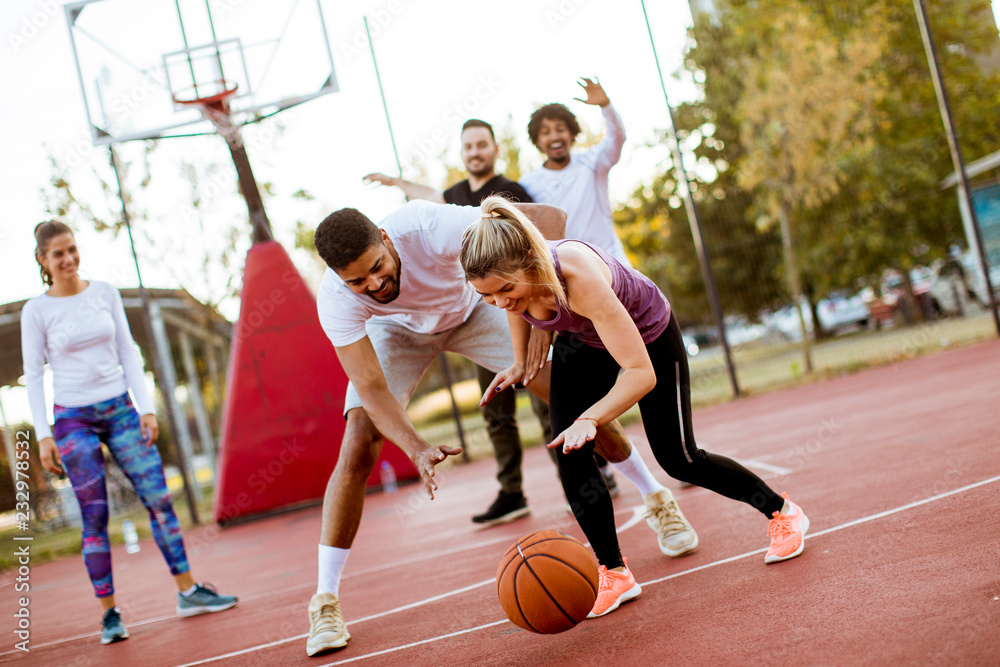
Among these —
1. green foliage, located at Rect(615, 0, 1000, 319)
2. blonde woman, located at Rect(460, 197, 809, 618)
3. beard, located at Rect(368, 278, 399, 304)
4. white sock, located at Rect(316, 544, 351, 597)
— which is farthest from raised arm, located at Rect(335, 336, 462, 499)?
green foliage, located at Rect(615, 0, 1000, 319)

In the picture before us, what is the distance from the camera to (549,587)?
9.02 ft

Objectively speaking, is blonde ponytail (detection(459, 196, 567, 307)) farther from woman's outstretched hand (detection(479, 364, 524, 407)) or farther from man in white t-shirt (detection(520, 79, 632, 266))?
man in white t-shirt (detection(520, 79, 632, 266))

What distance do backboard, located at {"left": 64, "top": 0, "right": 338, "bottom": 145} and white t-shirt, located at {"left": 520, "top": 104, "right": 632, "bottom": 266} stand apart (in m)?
5.03

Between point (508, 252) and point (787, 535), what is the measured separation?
5.54 ft

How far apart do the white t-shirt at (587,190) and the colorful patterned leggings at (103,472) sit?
8.90ft

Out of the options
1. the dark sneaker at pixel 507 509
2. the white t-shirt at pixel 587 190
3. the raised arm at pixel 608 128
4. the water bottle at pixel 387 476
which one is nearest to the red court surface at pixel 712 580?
the dark sneaker at pixel 507 509

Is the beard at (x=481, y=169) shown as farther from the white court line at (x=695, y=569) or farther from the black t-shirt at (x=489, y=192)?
the white court line at (x=695, y=569)

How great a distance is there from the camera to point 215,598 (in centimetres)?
455

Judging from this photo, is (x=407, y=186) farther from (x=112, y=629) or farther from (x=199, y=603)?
(x=112, y=629)

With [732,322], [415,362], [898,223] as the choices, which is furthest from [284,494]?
[898,223]

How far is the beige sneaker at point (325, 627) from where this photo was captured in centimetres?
322

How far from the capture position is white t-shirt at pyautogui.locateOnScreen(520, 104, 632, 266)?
4.85 metres

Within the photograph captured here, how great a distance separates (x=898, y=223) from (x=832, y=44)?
4.89 m

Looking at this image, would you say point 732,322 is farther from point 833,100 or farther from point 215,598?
point 215,598
